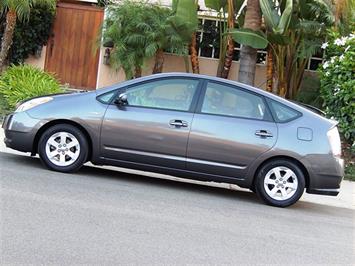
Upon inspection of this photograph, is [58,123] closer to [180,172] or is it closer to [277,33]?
[180,172]

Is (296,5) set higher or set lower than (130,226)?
higher

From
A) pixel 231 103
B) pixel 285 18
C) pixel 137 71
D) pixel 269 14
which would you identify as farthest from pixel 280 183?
pixel 137 71

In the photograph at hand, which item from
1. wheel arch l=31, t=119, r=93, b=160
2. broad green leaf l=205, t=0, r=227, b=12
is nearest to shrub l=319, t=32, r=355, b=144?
broad green leaf l=205, t=0, r=227, b=12

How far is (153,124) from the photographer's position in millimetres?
8094

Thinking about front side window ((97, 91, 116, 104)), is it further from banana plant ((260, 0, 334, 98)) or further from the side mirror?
banana plant ((260, 0, 334, 98))

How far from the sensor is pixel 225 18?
15.3m

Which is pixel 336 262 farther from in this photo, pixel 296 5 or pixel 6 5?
pixel 6 5

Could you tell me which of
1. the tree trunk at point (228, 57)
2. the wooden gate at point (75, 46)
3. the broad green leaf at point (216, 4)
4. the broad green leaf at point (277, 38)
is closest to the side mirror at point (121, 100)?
the broad green leaf at point (277, 38)

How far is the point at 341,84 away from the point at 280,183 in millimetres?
4706

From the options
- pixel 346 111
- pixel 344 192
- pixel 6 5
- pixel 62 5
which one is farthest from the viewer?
pixel 62 5

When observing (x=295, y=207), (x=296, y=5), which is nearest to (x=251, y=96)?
(x=295, y=207)

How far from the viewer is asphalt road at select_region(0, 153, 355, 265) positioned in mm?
5406

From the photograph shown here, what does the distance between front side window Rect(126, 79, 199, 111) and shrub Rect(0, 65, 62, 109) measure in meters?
5.07

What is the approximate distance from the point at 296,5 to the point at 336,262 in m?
9.06
